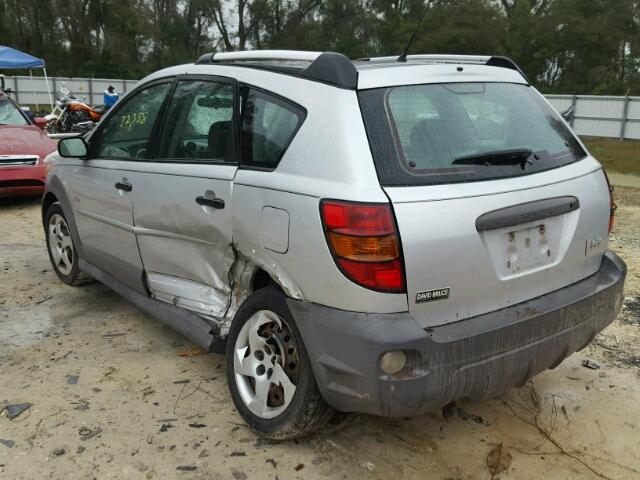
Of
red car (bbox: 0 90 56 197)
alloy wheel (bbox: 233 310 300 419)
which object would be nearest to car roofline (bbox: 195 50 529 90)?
alloy wheel (bbox: 233 310 300 419)

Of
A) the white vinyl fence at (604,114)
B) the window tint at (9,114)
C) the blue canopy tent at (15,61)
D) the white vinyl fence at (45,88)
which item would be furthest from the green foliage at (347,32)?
the window tint at (9,114)

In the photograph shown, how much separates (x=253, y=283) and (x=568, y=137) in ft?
5.80

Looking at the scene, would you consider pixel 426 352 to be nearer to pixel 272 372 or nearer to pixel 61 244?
pixel 272 372

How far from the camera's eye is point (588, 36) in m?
34.4

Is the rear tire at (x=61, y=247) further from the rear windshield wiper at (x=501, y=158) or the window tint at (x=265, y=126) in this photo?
the rear windshield wiper at (x=501, y=158)

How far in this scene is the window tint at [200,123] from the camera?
3229 millimetres

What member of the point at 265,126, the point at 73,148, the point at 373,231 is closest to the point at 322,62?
the point at 265,126

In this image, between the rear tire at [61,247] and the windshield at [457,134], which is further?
the rear tire at [61,247]

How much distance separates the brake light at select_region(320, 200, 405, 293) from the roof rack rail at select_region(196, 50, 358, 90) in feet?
1.95

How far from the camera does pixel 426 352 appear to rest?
243 centimetres

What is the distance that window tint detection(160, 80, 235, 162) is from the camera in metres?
3.23

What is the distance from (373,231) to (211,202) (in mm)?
1038

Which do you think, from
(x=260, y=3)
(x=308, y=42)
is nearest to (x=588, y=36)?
(x=308, y=42)

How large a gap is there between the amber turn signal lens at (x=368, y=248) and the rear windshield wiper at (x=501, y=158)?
1.68 ft
